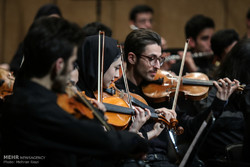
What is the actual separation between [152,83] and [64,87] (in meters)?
1.08

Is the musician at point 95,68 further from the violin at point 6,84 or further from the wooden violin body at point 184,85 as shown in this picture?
the violin at point 6,84

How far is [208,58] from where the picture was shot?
3953 mm

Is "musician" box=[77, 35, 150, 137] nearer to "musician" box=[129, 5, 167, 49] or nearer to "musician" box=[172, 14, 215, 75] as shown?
"musician" box=[172, 14, 215, 75]

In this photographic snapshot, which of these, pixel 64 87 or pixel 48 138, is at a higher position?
pixel 64 87

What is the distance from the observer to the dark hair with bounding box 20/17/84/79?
1338 mm

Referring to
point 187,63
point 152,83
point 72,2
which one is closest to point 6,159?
point 152,83

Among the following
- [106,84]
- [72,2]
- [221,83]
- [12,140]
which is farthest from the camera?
[72,2]

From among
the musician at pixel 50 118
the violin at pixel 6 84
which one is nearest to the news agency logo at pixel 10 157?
the musician at pixel 50 118

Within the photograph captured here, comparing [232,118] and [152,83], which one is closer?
[152,83]

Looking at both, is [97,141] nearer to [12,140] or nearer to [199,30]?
[12,140]

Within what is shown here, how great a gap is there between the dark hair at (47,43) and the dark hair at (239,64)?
4.21 feet

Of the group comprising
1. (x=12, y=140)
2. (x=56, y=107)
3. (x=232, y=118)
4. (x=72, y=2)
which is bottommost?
(x=232, y=118)

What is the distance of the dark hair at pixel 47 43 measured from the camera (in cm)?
134

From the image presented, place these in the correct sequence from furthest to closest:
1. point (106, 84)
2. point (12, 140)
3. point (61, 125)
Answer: point (106, 84) → point (12, 140) → point (61, 125)
